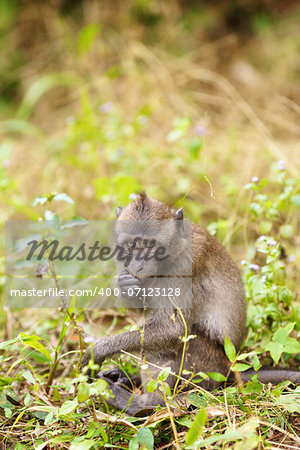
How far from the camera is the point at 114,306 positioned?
4961 millimetres

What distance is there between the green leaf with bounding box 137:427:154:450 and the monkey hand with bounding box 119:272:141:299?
44.0 inches

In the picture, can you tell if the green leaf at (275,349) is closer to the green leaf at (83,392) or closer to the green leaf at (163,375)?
the green leaf at (163,375)

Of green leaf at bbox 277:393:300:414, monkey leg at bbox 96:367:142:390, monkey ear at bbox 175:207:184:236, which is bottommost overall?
monkey leg at bbox 96:367:142:390

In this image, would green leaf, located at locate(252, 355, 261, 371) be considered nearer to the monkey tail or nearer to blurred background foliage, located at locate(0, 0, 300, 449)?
blurred background foliage, located at locate(0, 0, 300, 449)

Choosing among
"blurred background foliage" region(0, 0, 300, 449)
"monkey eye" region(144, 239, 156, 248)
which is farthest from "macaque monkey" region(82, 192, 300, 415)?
"blurred background foliage" region(0, 0, 300, 449)

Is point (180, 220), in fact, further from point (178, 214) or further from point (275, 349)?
point (275, 349)

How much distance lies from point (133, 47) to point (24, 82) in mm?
3001

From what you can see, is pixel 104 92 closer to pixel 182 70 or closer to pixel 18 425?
pixel 182 70

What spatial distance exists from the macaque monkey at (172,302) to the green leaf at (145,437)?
0.74 metres

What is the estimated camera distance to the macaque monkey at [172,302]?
3.97 m

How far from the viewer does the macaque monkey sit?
397 cm

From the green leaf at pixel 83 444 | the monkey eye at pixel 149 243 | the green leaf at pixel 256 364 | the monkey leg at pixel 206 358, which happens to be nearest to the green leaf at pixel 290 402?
the green leaf at pixel 256 364

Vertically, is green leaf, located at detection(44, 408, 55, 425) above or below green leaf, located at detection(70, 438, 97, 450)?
above

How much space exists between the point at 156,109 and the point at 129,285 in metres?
5.36
